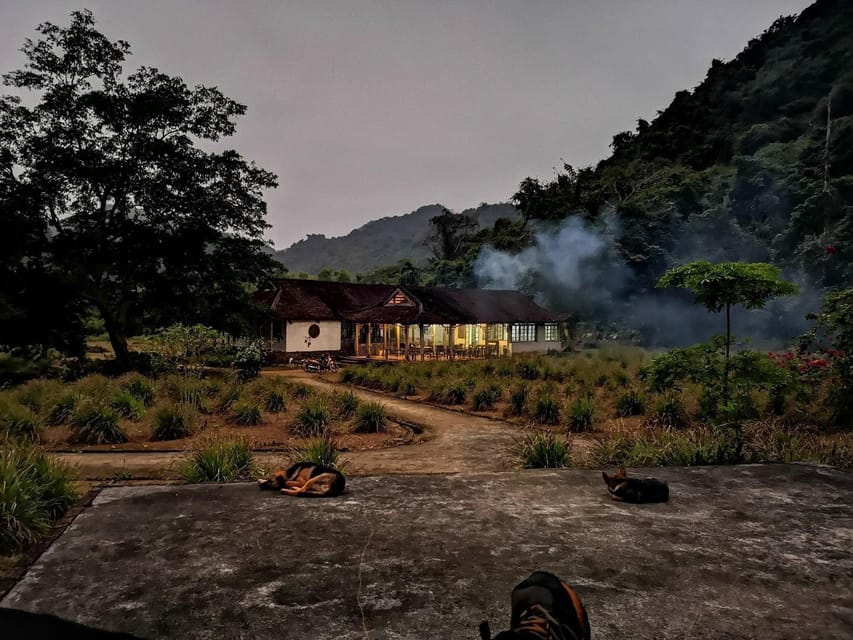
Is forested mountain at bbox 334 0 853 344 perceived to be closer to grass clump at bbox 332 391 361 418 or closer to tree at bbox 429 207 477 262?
tree at bbox 429 207 477 262

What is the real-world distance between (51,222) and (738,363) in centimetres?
2324

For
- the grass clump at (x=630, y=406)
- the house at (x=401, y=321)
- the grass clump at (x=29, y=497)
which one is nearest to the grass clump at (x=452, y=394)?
the grass clump at (x=630, y=406)

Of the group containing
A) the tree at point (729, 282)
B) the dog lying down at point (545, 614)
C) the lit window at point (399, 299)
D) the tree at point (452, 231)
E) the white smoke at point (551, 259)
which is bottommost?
the dog lying down at point (545, 614)

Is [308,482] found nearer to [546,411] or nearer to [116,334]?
[546,411]

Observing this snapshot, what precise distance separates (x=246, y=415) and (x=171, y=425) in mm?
1688

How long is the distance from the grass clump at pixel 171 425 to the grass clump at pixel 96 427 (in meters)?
0.62

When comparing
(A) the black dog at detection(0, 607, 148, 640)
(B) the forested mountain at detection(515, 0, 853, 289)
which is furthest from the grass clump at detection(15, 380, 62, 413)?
(B) the forested mountain at detection(515, 0, 853, 289)

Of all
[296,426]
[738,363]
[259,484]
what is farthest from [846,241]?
[259,484]

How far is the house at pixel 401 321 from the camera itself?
29.8 metres

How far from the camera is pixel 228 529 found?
4.18 m

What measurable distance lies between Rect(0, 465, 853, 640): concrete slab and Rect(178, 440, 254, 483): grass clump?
4.21 ft

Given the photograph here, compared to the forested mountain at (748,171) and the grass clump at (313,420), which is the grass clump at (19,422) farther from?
the forested mountain at (748,171)

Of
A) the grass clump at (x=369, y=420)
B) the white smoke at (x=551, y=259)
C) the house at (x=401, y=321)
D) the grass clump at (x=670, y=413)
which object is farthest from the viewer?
the white smoke at (x=551, y=259)

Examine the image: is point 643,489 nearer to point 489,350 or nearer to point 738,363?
point 738,363
